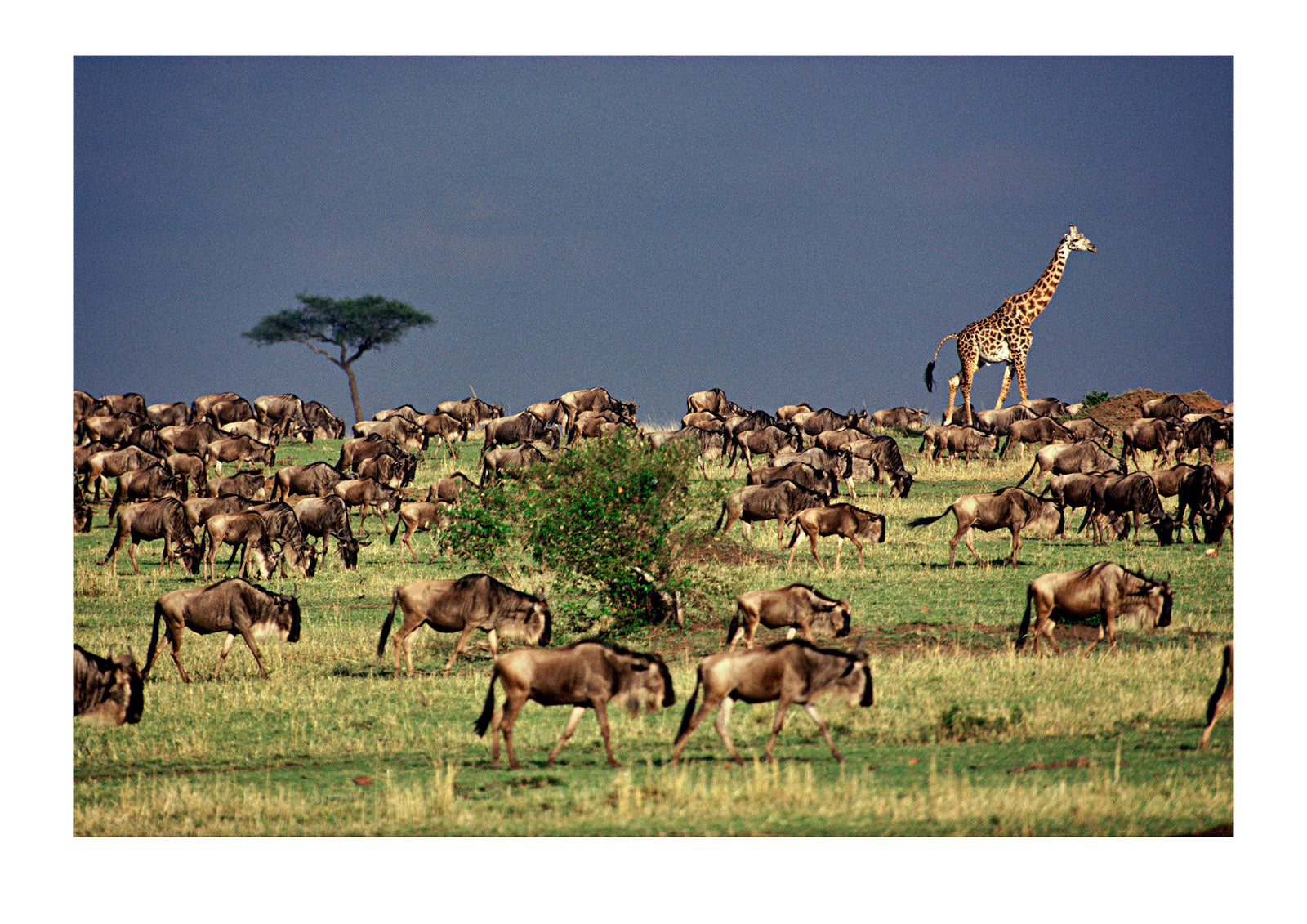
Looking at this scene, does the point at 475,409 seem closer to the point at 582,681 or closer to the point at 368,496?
the point at 368,496

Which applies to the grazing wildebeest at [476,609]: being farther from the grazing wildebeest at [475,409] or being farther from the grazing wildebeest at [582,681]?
the grazing wildebeest at [475,409]

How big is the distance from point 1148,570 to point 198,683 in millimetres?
13575

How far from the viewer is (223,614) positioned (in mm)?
14477

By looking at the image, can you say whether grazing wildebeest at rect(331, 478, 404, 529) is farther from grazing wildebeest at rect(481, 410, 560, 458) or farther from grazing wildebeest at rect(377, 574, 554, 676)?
grazing wildebeest at rect(377, 574, 554, 676)

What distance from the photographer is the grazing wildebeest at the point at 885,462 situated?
27781 mm

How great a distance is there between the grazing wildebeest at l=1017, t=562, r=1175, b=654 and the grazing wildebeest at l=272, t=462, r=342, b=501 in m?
16.4

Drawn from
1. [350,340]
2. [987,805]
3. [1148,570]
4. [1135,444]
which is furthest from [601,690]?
[350,340]

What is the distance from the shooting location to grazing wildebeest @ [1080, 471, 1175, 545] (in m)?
22.0

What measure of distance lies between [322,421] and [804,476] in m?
20.1

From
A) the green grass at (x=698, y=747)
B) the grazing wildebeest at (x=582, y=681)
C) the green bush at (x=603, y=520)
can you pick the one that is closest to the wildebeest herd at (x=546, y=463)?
the grazing wildebeest at (x=582, y=681)

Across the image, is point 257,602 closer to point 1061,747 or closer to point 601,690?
point 601,690

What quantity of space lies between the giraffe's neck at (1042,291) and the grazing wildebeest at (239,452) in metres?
21.0

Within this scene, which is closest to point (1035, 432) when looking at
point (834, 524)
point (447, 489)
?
point (834, 524)

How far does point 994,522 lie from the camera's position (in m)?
20.9
